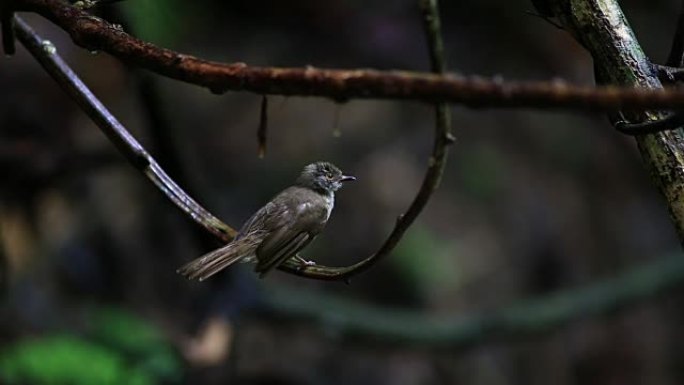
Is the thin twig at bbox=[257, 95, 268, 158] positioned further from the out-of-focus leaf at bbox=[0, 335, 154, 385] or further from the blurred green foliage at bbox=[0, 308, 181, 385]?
the out-of-focus leaf at bbox=[0, 335, 154, 385]

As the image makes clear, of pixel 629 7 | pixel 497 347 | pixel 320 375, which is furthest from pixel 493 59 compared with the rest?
pixel 320 375

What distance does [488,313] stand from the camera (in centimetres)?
370

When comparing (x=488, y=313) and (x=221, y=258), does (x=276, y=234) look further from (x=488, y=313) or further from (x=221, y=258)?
(x=488, y=313)

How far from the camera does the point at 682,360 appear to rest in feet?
14.7

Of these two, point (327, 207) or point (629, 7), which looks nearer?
point (327, 207)

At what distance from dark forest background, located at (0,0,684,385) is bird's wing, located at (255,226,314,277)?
203 centimetres

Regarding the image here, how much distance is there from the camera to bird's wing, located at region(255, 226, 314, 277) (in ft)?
4.14

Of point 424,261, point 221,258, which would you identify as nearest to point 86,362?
point 424,261

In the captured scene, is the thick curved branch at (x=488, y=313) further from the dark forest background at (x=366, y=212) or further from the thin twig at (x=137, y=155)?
the thin twig at (x=137, y=155)

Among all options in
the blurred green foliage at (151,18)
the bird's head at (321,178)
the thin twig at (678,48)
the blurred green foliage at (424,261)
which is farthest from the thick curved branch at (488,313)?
the thin twig at (678,48)

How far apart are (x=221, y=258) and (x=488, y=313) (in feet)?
7.89

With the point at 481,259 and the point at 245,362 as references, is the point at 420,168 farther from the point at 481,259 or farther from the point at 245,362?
the point at 245,362

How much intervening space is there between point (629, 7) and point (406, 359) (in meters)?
1.75

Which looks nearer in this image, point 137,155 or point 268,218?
point 137,155
